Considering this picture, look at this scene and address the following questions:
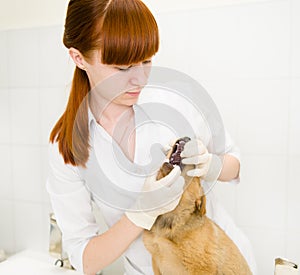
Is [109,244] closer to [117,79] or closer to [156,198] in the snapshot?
[156,198]

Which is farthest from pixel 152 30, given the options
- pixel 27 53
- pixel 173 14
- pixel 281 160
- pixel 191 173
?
pixel 27 53

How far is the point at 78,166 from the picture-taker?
1.12 m

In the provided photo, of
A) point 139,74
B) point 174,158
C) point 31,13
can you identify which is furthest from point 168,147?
point 31,13

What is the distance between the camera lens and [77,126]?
112 cm

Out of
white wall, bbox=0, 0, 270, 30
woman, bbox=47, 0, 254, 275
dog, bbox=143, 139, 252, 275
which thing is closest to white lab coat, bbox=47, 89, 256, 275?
A: woman, bbox=47, 0, 254, 275

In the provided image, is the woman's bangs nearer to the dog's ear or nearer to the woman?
the woman

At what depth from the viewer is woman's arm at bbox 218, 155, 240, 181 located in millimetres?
1068

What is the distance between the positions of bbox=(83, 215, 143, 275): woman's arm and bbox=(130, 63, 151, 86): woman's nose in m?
0.35

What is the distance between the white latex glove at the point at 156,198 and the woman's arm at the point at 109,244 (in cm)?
4

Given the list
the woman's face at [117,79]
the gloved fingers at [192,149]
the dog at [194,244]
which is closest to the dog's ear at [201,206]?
the dog at [194,244]

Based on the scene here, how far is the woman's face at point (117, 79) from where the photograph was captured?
3.24ft

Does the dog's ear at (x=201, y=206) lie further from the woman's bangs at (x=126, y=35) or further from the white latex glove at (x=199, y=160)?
the woman's bangs at (x=126, y=35)

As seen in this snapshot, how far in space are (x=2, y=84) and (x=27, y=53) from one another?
191mm

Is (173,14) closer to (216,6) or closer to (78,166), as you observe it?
(216,6)
